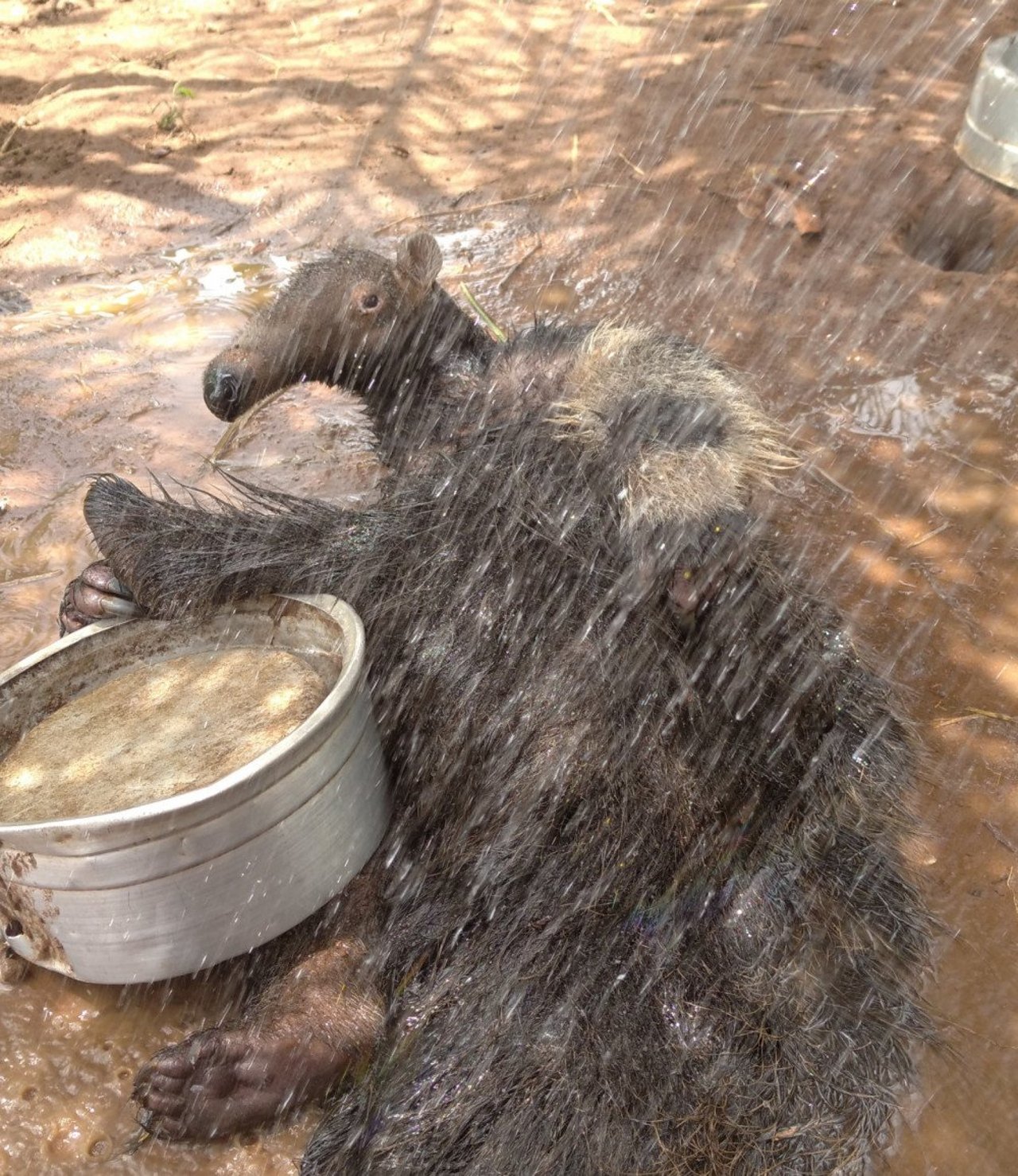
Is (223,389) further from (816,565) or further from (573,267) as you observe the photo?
(573,267)

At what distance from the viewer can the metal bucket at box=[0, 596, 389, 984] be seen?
235cm

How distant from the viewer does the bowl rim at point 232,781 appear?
2.28m

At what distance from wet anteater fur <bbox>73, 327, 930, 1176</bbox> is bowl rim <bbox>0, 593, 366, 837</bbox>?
417 mm

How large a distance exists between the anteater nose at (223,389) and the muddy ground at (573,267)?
2.82ft

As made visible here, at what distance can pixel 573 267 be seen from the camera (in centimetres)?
614

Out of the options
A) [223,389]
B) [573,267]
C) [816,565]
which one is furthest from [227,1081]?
[573,267]

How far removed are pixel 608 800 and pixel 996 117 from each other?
4724 millimetres

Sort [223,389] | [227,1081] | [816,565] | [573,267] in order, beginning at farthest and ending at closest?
[573,267] < [816,565] < [223,389] < [227,1081]

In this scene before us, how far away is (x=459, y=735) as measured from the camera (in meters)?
3.00

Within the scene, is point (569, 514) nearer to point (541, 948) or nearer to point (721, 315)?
point (541, 948)

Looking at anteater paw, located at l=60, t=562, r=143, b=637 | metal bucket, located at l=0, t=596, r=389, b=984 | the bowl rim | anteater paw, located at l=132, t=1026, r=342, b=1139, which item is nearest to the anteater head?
anteater paw, located at l=60, t=562, r=143, b=637

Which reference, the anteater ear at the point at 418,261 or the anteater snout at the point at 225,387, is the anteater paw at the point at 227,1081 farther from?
the anteater ear at the point at 418,261

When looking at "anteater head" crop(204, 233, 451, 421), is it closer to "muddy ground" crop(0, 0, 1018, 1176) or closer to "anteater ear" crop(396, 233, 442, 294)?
"anteater ear" crop(396, 233, 442, 294)

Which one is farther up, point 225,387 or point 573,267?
point 225,387
